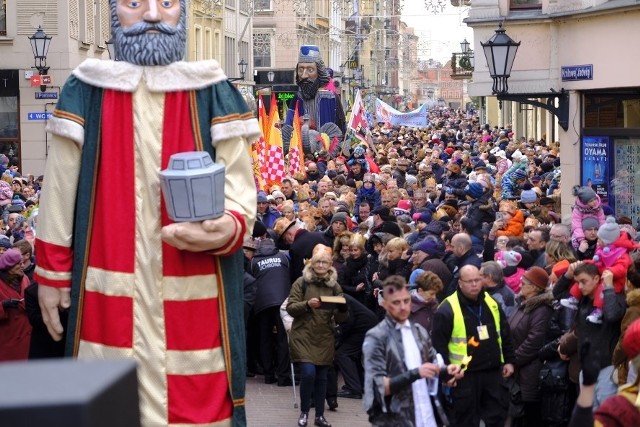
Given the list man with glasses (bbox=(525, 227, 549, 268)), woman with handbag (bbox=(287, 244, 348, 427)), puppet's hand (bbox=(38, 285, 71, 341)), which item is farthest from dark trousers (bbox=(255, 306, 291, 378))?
puppet's hand (bbox=(38, 285, 71, 341))

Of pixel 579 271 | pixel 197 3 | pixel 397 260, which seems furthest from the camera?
pixel 197 3

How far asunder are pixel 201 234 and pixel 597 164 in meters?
10.4

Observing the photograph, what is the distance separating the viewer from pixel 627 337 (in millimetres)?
5371

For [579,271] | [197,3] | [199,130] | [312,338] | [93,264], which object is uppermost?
[197,3]

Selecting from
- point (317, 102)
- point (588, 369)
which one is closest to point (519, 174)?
point (588, 369)

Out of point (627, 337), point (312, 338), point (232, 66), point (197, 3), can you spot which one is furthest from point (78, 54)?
point (627, 337)

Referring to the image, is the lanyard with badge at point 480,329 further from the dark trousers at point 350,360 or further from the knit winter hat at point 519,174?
the knit winter hat at point 519,174

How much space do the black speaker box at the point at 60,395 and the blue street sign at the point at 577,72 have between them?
13141 millimetres

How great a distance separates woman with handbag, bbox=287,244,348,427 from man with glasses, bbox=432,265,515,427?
233 centimetres

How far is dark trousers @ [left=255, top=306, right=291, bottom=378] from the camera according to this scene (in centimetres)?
1189

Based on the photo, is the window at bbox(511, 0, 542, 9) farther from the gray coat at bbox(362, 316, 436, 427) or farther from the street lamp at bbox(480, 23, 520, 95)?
the gray coat at bbox(362, 316, 436, 427)

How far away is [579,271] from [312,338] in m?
2.76

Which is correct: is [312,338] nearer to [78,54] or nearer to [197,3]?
[78,54]

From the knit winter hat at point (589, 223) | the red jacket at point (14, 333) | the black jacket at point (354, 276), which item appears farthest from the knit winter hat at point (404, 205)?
the red jacket at point (14, 333)
